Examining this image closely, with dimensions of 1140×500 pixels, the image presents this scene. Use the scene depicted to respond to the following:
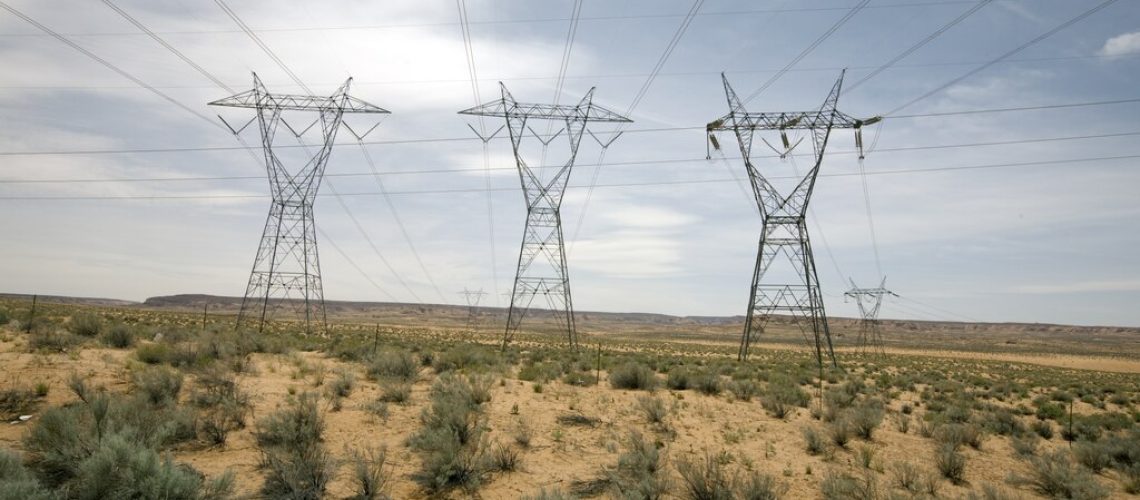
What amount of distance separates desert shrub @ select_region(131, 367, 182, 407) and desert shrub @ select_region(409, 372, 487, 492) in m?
6.18

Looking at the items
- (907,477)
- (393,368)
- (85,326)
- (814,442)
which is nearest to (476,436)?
(814,442)

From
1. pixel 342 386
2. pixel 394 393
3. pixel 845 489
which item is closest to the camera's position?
pixel 845 489

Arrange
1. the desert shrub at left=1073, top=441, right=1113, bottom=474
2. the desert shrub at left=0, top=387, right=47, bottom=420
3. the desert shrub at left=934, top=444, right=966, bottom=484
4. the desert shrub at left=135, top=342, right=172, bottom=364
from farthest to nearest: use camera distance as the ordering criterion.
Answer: the desert shrub at left=135, top=342, right=172, bottom=364, the desert shrub at left=1073, top=441, right=1113, bottom=474, the desert shrub at left=934, top=444, right=966, bottom=484, the desert shrub at left=0, top=387, right=47, bottom=420

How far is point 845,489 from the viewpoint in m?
12.8

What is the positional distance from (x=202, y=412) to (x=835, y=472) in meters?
14.8

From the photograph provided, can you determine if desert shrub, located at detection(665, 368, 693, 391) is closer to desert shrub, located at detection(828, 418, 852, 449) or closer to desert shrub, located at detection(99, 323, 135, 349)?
desert shrub, located at detection(828, 418, 852, 449)

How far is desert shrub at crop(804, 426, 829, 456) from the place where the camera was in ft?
54.1

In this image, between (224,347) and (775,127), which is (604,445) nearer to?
(224,347)

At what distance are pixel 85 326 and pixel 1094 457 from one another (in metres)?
36.7

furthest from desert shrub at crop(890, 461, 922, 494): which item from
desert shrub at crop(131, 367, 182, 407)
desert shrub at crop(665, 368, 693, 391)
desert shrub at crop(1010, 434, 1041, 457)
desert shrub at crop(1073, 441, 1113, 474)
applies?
desert shrub at crop(131, 367, 182, 407)

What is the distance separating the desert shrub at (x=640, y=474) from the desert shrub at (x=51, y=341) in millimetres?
19551

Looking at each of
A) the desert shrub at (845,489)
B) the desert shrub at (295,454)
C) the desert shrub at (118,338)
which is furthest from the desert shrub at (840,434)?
the desert shrub at (118,338)

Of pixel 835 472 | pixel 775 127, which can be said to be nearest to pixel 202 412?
pixel 835 472

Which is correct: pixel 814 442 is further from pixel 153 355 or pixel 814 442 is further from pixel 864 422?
pixel 153 355
